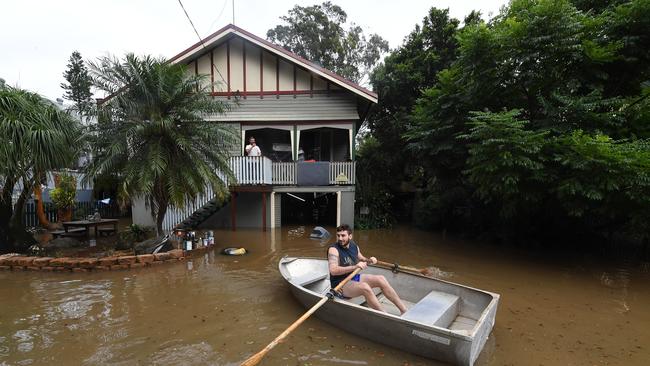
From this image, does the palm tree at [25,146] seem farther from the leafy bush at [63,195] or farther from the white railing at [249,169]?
the white railing at [249,169]

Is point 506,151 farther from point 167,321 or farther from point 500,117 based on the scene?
point 167,321

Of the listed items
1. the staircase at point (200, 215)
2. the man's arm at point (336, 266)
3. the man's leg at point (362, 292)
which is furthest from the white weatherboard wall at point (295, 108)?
the man's leg at point (362, 292)

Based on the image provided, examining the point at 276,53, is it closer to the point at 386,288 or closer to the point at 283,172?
the point at 283,172

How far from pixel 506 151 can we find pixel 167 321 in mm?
7226

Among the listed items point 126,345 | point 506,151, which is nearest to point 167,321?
point 126,345

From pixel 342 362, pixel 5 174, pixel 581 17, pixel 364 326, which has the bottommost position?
pixel 342 362

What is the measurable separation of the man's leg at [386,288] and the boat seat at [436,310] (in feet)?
0.70

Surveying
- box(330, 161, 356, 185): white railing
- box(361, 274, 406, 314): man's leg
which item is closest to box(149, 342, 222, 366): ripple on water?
box(361, 274, 406, 314): man's leg

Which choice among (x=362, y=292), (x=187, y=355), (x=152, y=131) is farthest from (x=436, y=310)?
(x=152, y=131)

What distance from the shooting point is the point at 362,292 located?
16.2 feet

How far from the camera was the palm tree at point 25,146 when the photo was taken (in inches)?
322

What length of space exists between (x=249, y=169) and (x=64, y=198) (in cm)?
791

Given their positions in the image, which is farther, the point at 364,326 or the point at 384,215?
the point at 384,215

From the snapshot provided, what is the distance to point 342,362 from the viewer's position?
4207mm
